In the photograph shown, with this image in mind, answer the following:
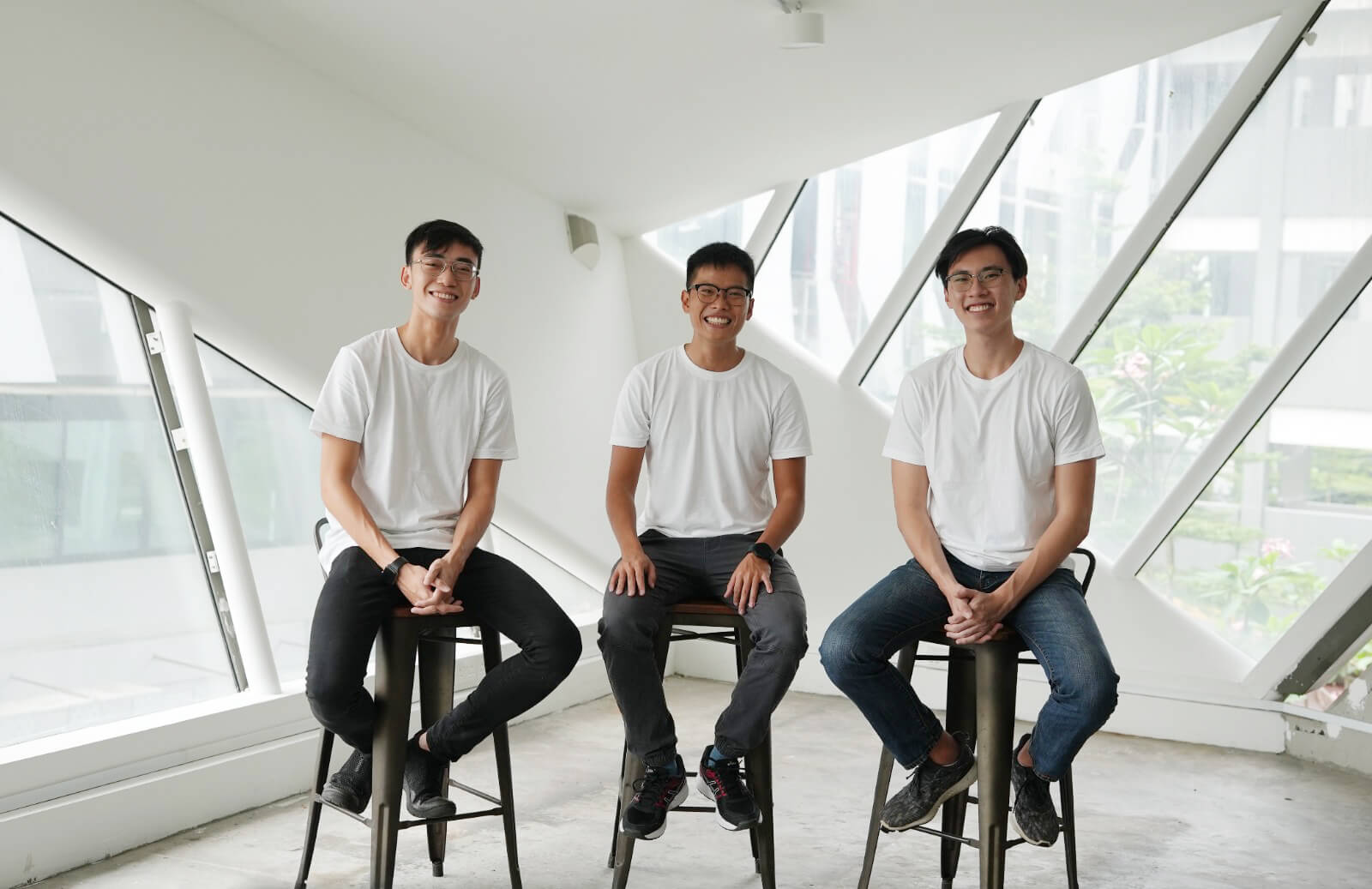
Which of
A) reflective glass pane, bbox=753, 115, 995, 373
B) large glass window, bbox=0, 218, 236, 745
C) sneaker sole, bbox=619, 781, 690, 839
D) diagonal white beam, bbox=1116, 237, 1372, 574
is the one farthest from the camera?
reflective glass pane, bbox=753, 115, 995, 373

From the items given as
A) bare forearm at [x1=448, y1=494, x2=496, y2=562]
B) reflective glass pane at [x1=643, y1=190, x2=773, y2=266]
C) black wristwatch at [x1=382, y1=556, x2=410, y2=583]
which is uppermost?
reflective glass pane at [x1=643, y1=190, x2=773, y2=266]

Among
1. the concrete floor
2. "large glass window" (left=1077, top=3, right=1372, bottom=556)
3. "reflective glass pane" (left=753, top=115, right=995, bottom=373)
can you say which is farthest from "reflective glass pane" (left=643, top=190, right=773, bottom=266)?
the concrete floor

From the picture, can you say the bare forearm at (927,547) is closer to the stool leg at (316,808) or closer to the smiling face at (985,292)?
the smiling face at (985,292)

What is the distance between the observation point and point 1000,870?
2713 mm

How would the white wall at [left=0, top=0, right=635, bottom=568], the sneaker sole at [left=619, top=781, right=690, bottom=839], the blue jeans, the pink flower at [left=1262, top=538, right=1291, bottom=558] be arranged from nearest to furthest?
the blue jeans
the sneaker sole at [left=619, top=781, right=690, bottom=839]
the white wall at [left=0, top=0, right=635, bottom=568]
the pink flower at [left=1262, top=538, right=1291, bottom=558]

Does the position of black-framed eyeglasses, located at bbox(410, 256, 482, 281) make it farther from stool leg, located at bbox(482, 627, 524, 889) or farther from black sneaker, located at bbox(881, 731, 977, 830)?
black sneaker, located at bbox(881, 731, 977, 830)

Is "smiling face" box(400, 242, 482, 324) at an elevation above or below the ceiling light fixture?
below

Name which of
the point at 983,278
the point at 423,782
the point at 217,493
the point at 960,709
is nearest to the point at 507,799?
the point at 423,782

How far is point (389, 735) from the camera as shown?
285 cm

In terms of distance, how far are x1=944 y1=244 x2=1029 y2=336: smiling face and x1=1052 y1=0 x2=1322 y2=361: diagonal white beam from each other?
87.9 inches

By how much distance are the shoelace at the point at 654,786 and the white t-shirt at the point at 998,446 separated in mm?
890

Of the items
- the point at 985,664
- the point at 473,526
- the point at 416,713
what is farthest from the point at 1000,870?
the point at 416,713

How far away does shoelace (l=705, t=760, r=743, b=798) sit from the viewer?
2.91 meters

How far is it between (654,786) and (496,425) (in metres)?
1.01
